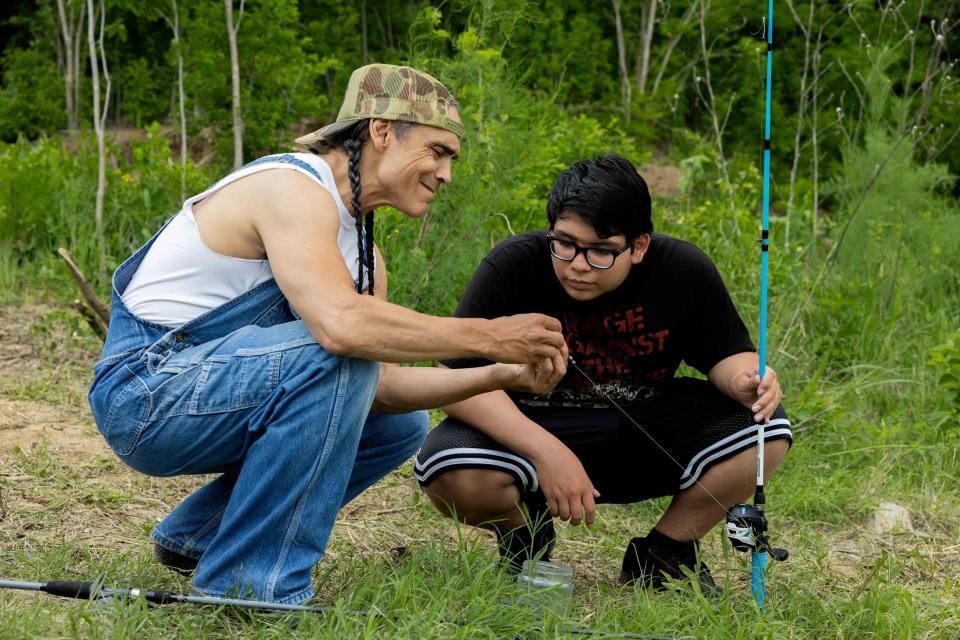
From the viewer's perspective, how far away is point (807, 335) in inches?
211

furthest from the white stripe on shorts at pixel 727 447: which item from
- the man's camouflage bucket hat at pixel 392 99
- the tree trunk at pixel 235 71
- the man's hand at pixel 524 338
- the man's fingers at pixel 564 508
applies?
the tree trunk at pixel 235 71

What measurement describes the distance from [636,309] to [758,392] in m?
0.42

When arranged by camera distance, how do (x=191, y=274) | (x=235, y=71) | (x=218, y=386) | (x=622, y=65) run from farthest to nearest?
(x=622, y=65), (x=235, y=71), (x=191, y=274), (x=218, y=386)

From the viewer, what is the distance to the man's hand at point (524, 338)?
106 inches

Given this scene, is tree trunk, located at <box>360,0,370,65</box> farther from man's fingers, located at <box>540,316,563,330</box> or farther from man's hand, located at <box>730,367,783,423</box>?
man's fingers, located at <box>540,316,563,330</box>

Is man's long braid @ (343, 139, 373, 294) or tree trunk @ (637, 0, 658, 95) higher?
man's long braid @ (343, 139, 373, 294)

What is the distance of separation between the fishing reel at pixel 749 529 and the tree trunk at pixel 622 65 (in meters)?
8.71

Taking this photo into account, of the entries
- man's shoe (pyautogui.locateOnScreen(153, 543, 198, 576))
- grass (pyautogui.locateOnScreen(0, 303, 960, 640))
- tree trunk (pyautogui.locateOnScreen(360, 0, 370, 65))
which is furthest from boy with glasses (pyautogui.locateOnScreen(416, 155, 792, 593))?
tree trunk (pyautogui.locateOnScreen(360, 0, 370, 65))

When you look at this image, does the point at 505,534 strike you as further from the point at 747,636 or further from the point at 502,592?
the point at 747,636

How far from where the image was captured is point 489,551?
11.4 feet

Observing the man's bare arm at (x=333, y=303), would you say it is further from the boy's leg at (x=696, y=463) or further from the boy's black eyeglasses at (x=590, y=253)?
the boy's leg at (x=696, y=463)

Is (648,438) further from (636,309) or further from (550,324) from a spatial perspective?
(550,324)

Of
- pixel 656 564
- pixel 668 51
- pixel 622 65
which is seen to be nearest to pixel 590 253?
pixel 656 564

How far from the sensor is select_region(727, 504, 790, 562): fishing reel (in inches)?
115
